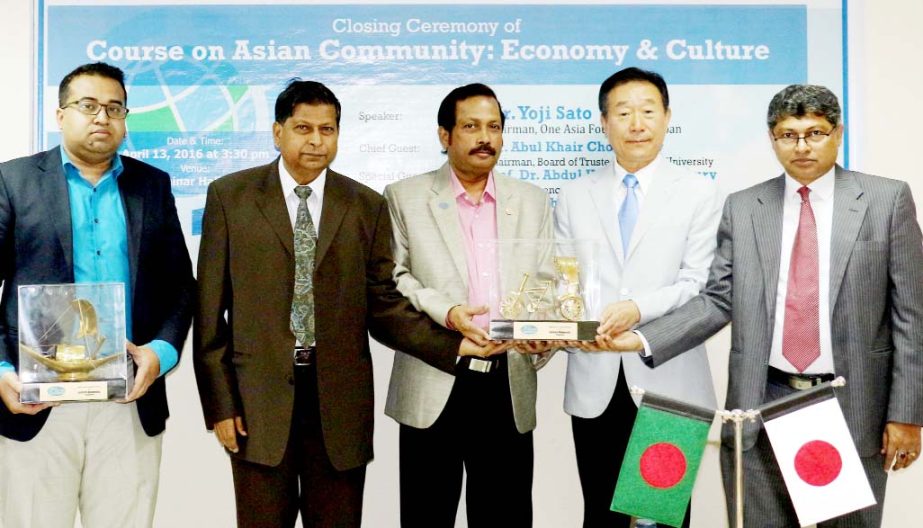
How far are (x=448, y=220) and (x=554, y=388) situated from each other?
1.16 meters

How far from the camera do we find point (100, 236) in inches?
108

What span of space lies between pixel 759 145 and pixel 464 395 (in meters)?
1.95

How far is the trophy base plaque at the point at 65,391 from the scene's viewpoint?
2439 mm

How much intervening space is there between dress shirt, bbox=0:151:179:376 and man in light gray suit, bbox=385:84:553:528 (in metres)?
0.90

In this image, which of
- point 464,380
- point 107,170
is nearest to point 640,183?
point 464,380

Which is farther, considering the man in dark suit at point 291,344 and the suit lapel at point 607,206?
the suit lapel at point 607,206

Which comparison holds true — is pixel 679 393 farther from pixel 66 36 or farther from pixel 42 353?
pixel 66 36

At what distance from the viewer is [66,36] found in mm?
3672

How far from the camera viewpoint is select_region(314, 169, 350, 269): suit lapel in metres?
2.73

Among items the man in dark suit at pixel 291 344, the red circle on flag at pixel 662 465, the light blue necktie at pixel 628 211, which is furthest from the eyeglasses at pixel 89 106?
the red circle on flag at pixel 662 465

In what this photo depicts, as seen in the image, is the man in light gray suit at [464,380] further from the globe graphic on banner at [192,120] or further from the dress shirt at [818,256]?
the globe graphic on banner at [192,120]

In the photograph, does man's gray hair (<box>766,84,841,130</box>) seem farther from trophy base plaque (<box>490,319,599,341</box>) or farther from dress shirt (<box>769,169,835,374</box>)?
trophy base plaque (<box>490,319,599,341</box>)

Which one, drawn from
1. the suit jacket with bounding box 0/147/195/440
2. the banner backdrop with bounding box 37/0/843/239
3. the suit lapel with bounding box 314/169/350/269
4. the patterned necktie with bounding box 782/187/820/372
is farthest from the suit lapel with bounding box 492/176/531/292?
the suit jacket with bounding box 0/147/195/440

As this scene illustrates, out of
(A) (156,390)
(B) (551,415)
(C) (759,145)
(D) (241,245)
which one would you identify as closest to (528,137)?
(C) (759,145)
